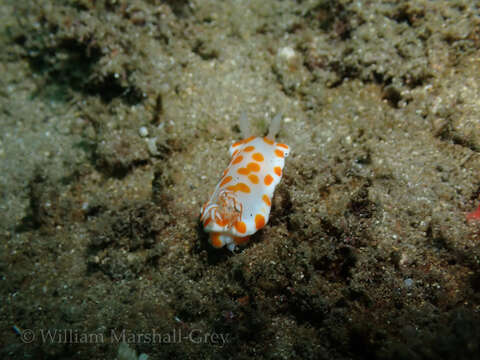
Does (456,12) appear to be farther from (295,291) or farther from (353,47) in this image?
(295,291)

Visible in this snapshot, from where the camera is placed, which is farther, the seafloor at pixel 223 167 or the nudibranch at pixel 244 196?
the nudibranch at pixel 244 196

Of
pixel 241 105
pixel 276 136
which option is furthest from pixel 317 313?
pixel 241 105

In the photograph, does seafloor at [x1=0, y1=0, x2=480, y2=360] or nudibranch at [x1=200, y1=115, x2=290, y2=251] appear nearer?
seafloor at [x1=0, y1=0, x2=480, y2=360]

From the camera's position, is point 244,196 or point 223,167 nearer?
point 244,196

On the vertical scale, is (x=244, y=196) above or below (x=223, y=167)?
below
